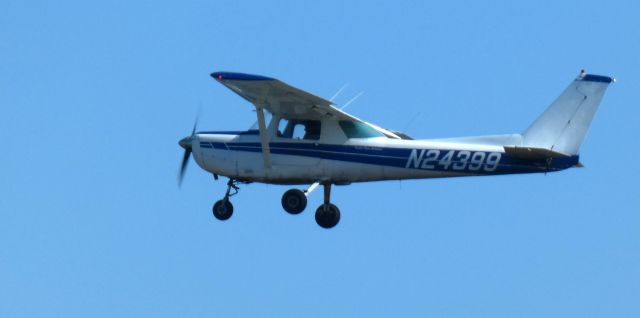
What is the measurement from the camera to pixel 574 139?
1476 inches

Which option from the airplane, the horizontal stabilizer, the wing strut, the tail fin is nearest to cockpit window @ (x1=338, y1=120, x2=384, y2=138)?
the airplane

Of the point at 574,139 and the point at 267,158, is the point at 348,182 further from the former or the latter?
the point at 574,139

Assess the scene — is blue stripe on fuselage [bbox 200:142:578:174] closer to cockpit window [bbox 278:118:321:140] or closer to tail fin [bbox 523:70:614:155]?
cockpit window [bbox 278:118:321:140]

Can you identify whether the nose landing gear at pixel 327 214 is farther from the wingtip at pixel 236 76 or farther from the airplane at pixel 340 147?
the wingtip at pixel 236 76

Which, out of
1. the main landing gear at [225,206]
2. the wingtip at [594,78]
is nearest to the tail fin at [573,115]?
the wingtip at [594,78]

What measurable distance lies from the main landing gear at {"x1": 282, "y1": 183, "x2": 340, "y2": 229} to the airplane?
0.02 meters

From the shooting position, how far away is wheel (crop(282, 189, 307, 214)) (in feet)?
128

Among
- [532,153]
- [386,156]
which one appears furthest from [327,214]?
[532,153]

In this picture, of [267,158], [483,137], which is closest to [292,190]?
[267,158]

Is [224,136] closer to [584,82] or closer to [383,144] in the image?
[383,144]

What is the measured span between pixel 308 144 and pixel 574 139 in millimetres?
4563

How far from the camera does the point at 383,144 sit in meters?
38.5

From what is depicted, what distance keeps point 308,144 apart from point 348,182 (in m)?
0.93

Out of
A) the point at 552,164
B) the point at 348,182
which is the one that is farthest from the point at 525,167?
the point at 348,182
